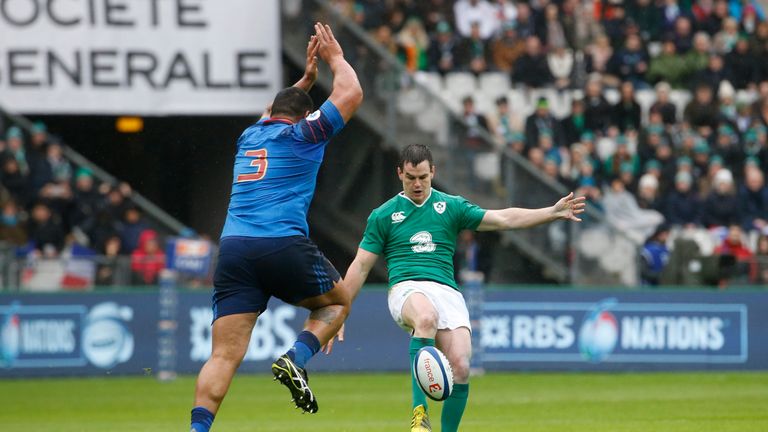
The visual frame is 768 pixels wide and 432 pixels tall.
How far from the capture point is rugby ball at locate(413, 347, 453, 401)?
9.54 meters

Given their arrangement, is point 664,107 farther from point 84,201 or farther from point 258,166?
point 258,166

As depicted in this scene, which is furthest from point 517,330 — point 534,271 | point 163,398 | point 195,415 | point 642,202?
point 195,415

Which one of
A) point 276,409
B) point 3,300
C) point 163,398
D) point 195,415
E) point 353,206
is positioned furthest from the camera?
point 353,206

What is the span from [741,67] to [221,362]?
19.4 meters

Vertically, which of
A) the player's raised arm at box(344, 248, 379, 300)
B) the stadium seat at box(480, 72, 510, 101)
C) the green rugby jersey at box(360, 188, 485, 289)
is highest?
the stadium seat at box(480, 72, 510, 101)

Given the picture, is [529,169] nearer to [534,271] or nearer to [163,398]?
[534,271]

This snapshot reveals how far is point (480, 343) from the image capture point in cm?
2072

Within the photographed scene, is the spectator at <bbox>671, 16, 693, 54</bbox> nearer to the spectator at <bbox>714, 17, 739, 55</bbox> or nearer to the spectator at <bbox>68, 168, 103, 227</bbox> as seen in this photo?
the spectator at <bbox>714, 17, 739, 55</bbox>

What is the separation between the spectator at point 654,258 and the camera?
861 inches

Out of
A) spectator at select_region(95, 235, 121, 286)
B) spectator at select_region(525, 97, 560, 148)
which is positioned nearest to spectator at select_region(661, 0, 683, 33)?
spectator at select_region(525, 97, 560, 148)

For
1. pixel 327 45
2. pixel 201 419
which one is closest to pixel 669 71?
pixel 327 45

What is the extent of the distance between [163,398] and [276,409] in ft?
6.33

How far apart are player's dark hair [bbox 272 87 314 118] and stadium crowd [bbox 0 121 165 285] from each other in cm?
1164

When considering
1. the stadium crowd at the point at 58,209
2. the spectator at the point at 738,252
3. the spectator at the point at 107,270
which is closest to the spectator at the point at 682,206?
the spectator at the point at 738,252
